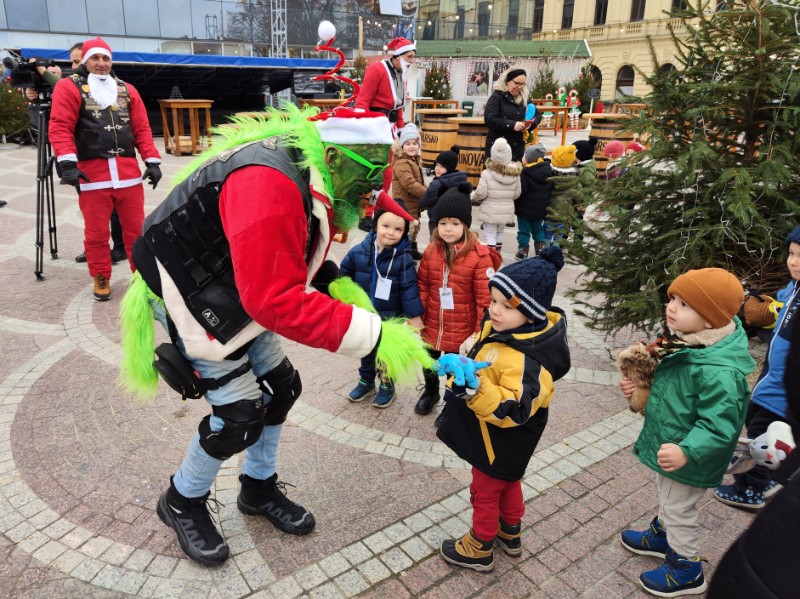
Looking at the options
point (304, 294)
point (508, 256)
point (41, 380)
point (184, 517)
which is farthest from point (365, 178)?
point (508, 256)

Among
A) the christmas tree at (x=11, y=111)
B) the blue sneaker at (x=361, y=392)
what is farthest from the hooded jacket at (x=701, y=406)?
the christmas tree at (x=11, y=111)

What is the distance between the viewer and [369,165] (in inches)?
83.4

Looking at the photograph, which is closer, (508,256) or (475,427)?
(475,427)

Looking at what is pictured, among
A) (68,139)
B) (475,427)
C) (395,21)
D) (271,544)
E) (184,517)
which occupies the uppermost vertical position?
(395,21)

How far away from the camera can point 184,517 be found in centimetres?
266

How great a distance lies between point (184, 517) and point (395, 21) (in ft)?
97.9

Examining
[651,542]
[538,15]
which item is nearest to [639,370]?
[651,542]

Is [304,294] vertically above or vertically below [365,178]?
below

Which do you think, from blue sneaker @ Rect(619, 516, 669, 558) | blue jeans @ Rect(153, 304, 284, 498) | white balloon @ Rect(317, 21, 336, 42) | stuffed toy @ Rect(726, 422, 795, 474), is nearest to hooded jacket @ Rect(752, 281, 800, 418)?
stuffed toy @ Rect(726, 422, 795, 474)

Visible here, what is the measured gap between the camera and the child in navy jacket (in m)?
3.69

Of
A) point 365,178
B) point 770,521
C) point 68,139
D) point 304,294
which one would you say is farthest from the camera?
point 68,139

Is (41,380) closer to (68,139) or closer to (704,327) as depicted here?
(68,139)

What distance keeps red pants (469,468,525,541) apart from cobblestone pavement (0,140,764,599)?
22 cm

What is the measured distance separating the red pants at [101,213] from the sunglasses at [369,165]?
4.07 metres
